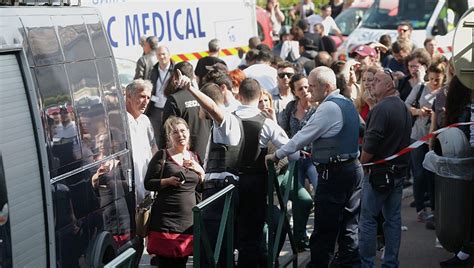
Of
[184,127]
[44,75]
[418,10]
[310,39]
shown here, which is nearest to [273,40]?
[418,10]

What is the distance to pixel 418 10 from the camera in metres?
25.0

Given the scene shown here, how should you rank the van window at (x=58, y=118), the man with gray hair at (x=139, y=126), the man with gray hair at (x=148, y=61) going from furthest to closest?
the man with gray hair at (x=148, y=61) < the man with gray hair at (x=139, y=126) < the van window at (x=58, y=118)

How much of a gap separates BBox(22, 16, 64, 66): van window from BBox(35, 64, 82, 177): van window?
0.06 metres

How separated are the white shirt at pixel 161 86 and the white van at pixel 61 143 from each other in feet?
20.5

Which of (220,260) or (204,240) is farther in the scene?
(220,260)

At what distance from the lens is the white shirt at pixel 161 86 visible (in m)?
14.1

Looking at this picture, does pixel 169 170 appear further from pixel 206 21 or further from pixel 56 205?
pixel 206 21

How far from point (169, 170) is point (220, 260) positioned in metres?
0.82

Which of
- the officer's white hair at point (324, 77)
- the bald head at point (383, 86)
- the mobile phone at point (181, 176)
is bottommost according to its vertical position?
the mobile phone at point (181, 176)

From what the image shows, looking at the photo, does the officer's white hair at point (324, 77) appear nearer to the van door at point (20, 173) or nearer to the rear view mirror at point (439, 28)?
the van door at point (20, 173)

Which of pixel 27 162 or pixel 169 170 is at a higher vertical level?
pixel 27 162

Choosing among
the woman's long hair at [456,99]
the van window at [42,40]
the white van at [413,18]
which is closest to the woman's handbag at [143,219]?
the van window at [42,40]

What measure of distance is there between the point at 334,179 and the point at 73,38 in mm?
2680

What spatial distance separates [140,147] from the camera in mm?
9281
